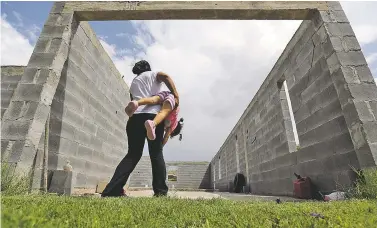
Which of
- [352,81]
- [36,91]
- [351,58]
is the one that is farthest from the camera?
[351,58]

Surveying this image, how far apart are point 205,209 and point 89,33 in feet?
16.1

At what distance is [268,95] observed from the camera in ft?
23.7

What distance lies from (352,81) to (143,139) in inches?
120

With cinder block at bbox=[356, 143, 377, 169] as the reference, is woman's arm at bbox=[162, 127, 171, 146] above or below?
above

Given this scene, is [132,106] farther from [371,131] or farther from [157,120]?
[371,131]

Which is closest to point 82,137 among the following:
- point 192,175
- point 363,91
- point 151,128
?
point 151,128

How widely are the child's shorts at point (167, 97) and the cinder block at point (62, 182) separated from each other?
206cm

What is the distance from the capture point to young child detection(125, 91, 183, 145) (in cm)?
307

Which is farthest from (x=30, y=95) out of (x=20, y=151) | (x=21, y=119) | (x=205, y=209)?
(x=205, y=209)

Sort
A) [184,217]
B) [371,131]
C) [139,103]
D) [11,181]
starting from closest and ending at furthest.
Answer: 1. [184,217]
2. [11,181]
3. [139,103]
4. [371,131]

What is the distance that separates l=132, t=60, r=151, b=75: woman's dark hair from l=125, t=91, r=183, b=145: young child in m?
0.59

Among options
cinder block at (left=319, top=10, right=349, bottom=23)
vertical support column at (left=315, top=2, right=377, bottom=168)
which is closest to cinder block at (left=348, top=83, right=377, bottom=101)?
vertical support column at (left=315, top=2, right=377, bottom=168)

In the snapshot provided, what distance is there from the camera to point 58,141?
4.54 m

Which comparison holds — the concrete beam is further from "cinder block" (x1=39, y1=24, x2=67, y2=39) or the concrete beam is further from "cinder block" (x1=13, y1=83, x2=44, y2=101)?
"cinder block" (x1=13, y1=83, x2=44, y2=101)
